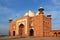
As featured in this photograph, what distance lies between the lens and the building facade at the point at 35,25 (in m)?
23.2

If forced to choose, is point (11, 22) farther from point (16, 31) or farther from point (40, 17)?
point (40, 17)

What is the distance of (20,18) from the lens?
2662 cm

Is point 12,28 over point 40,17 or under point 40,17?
under

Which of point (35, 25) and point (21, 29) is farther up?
point (35, 25)

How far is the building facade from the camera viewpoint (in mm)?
23192

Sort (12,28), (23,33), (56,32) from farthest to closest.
Result: (12,28), (23,33), (56,32)

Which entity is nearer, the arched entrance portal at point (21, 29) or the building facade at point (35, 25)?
the building facade at point (35, 25)

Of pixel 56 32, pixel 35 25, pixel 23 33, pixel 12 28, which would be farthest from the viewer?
pixel 12 28

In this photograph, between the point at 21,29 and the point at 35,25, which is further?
the point at 21,29

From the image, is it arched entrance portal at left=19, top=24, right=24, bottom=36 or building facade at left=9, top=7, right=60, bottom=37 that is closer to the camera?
building facade at left=9, top=7, right=60, bottom=37

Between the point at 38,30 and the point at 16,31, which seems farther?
the point at 16,31

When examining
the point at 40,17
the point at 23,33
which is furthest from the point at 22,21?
the point at 40,17

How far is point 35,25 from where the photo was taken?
2406cm

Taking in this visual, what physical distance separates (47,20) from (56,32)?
321 cm
